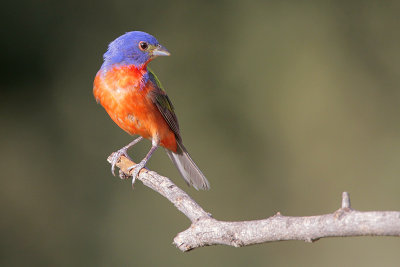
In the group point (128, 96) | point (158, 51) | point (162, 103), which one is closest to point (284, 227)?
point (128, 96)

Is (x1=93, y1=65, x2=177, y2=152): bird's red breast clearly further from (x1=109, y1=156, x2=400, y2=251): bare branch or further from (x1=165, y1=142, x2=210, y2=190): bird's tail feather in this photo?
(x1=109, y1=156, x2=400, y2=251): bare branch

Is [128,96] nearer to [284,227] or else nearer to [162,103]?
[162,103]

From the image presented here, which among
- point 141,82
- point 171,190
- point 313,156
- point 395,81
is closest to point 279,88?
point 313,156

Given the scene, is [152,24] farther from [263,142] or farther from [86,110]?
[263,142]

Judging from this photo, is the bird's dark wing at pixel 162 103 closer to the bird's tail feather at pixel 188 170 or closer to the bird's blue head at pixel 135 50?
the bird's blue head at pixel 135 50

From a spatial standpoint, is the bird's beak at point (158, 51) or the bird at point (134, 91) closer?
the bird at point (134, 91)

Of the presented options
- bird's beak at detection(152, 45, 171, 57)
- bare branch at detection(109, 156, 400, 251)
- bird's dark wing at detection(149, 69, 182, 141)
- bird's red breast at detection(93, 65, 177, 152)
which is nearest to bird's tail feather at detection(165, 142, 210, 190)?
bird's dark wing at detection(149, 69, 182, 141)

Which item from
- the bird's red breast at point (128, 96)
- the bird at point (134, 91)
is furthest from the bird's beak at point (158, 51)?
the bird's red breast at point (128, 96)
